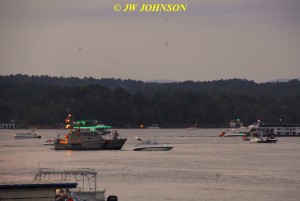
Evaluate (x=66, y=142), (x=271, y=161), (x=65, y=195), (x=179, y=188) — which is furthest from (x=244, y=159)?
(x=65, y=195)

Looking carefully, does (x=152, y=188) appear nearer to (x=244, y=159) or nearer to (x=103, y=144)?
(x=244, y=159)

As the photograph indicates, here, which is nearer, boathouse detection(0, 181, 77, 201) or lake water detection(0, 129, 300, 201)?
boathouse detection(0, 181, 77, 201)

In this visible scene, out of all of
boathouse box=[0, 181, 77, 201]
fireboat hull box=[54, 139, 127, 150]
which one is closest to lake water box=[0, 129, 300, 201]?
fireboat hull box=[54, 139, 127, 150]

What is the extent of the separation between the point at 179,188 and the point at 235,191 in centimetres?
631

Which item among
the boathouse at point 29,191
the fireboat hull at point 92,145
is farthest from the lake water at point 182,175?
the boathouse at point 29,191

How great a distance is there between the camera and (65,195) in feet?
185

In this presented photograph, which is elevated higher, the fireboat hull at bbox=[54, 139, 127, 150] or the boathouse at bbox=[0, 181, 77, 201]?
the fireboat hull at bbox=[54, 139, 127, 150]

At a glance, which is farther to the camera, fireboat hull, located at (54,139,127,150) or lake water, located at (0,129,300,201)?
fireboat hull, located at (54,139,127,150)

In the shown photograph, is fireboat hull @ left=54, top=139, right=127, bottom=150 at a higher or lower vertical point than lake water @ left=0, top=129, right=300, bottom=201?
higher

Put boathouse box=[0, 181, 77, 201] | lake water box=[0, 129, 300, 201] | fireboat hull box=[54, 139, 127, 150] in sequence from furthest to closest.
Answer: fireboat hull box=[54, 139, 127, 150]
lake water box=[0, 129, 300, 201]
boathouse box=[0, 181, 77, 201]

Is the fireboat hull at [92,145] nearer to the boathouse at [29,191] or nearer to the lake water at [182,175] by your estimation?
the lake water at [182,175]

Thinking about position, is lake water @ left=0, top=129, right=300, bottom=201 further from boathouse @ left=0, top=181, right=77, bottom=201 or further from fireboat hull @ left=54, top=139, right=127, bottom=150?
boathouse @ left=0, top=181, right=77, bottom=201

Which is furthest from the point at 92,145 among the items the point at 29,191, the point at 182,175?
the point at 29,191

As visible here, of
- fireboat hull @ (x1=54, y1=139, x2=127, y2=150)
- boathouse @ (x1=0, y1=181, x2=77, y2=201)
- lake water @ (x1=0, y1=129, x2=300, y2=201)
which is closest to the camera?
boathouse @ (x1=0, y1=181, x2=77, y2=201)
